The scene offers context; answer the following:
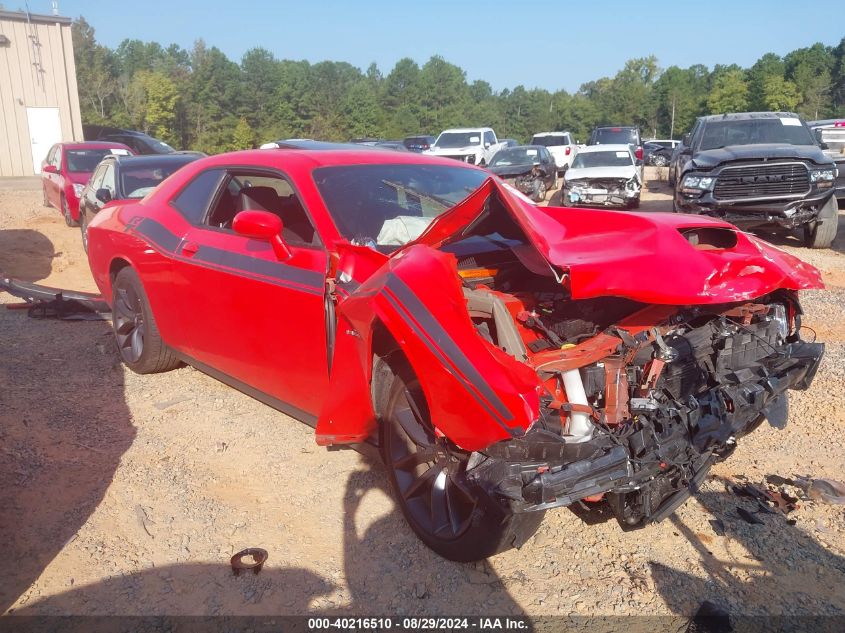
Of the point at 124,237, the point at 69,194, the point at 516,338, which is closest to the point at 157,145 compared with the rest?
the point at 69,194

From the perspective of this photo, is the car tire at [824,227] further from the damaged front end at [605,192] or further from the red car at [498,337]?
the red car at [498,337]

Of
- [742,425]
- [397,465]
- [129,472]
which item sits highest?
[742,425]

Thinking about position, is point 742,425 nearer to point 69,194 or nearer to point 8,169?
point 69,194

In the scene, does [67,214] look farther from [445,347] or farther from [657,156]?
[657,156]

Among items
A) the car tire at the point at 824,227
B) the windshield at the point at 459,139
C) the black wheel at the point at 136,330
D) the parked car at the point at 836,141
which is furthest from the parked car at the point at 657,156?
the black wheel at the point at 136,330

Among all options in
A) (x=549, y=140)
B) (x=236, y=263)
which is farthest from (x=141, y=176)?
(x=549, y=140)

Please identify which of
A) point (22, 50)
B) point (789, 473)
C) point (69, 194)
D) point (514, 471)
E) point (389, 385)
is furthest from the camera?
point (22, 50)

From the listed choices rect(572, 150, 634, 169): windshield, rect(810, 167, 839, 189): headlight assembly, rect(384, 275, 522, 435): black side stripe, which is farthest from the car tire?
rect(384, 275, 522, 435): black side stripe

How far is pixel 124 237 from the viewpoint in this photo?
5.10 metres

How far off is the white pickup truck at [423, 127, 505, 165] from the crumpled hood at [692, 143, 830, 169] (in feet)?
40.6

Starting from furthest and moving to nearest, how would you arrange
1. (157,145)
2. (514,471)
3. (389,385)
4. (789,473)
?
(157,145) → (789,473) → (389,385) → (514,471)

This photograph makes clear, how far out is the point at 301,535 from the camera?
325cm

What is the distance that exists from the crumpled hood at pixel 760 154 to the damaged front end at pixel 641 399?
7.17 m

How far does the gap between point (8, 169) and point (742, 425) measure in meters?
30.7
